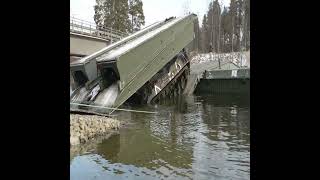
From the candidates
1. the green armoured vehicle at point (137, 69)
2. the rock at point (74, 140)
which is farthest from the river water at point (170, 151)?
the green armoured vehicle at point (137, 69)

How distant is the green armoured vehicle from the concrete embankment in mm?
2869

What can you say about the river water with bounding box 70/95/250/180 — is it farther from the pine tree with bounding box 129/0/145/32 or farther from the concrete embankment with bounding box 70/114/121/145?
the pine tree with bounding box 129/0/145/32

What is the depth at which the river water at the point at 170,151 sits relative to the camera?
17.0 feet

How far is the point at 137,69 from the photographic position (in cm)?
1300

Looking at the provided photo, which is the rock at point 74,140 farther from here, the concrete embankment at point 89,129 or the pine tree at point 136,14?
the pine tree at point 136,14

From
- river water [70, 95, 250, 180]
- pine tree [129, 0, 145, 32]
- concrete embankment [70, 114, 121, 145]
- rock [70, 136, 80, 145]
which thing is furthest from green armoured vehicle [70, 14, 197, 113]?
pine tree [129, 0, 145, 32]

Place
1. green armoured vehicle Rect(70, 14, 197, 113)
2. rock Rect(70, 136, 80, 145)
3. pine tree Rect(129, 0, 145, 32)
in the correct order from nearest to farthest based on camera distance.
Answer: rock Rect(70, 136, 80, 145), green armoured vehicle Rect(70, 14, 197, 113), pine tree Rect(129, 0, 145, 32)

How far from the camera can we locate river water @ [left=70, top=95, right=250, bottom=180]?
5.19 metres

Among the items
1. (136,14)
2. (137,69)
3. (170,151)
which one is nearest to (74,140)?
(170,151)

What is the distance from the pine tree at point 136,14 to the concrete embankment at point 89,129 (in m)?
33.7

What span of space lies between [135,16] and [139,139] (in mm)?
36232

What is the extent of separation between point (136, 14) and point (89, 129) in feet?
117
